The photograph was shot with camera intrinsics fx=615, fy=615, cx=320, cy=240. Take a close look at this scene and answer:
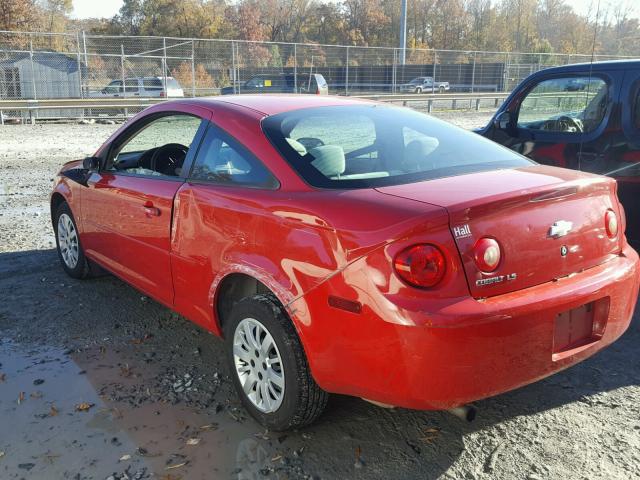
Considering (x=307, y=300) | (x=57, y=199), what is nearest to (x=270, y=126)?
A: (x=307, y=300)

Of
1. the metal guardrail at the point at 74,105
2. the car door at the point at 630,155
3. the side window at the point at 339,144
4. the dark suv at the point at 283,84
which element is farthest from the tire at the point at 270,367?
the dark suv at the point at 283,84

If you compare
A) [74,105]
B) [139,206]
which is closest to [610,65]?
[139,206]

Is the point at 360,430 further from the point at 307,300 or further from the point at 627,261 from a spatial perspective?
the point at 627,261

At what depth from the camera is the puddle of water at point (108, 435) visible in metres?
2.77

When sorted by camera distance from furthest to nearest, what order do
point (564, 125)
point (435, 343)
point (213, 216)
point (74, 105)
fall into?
point (74, 105), point (564, 125), point (213, 216), point (435, 343)

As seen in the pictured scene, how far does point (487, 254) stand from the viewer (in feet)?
8.11

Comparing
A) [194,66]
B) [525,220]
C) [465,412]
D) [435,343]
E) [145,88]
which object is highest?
[194,66]

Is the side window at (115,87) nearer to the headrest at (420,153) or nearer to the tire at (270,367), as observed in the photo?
the headrest at (420,153)

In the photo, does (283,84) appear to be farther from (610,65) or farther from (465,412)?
(465,412)

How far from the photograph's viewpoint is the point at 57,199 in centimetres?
541

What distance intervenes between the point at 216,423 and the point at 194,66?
21.9 m

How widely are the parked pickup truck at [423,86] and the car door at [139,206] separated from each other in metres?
24.1

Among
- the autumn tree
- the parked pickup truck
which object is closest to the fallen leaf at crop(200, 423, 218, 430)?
the parked pickup truck

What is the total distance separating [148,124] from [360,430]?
259 cm
